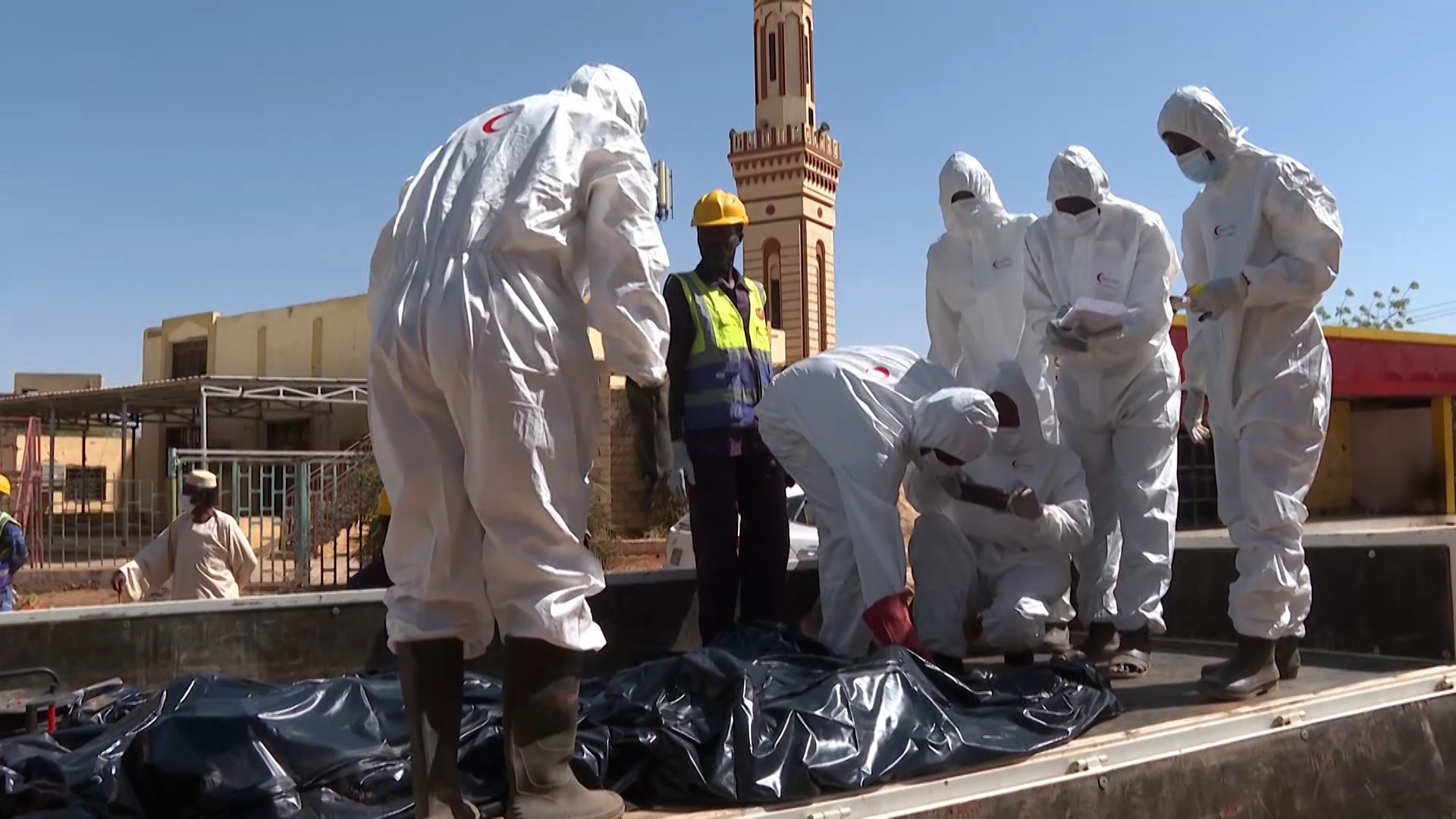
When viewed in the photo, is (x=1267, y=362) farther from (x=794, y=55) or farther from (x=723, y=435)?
(x=794, y=55)

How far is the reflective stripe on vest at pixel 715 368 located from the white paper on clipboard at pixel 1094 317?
1.10 metres

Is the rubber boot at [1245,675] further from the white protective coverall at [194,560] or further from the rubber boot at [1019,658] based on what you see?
the white protective coverall at [194,560]

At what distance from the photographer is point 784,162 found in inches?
1265

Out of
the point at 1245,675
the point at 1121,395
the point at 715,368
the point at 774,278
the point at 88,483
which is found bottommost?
the point at 88,483

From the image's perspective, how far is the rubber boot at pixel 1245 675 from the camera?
308cm

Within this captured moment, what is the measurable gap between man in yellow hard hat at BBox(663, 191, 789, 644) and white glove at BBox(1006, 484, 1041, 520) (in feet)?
2.83

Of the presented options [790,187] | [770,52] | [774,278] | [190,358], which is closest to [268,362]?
[190,358]

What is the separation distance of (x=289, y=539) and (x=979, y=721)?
40.2 feet

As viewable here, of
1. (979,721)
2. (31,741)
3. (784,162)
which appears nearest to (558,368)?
(979,721)

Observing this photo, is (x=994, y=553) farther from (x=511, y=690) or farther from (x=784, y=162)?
(x=784, y=162)

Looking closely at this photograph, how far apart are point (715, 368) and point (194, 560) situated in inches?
142

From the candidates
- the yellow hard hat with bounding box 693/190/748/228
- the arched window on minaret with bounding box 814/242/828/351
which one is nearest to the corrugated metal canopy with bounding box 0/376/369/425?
the arched window on minaret with bounding box 814/242/828/351

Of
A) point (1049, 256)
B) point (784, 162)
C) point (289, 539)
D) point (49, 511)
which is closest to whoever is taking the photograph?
point (1049, 256)

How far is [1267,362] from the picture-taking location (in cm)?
332
